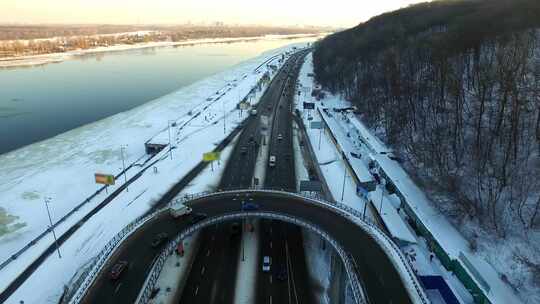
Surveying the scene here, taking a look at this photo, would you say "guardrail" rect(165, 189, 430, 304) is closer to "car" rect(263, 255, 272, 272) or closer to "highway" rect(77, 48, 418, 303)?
"highway" rect(77, 48, 418, 303)

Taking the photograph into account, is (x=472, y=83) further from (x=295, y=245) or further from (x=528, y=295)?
(x=295, y=245)


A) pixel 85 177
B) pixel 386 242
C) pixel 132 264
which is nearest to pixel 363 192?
pixel 386 242

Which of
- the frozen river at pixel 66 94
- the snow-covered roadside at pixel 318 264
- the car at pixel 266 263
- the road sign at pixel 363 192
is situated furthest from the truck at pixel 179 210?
the frozen river at pixel 66 94

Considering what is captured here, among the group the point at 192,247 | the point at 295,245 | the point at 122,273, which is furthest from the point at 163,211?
the point at 295,245

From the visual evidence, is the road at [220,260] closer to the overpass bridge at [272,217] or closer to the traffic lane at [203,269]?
the traffic lane at [203,269]

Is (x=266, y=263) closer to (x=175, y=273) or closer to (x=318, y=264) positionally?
(x=318, y=264)

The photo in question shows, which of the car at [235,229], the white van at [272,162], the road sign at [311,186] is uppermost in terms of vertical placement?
the road sign at [311,186]

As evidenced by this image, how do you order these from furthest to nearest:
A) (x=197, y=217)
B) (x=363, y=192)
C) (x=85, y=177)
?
1. (x=85, y=177)
2. (x=363, y=192)
3. (x=197, y=217)
